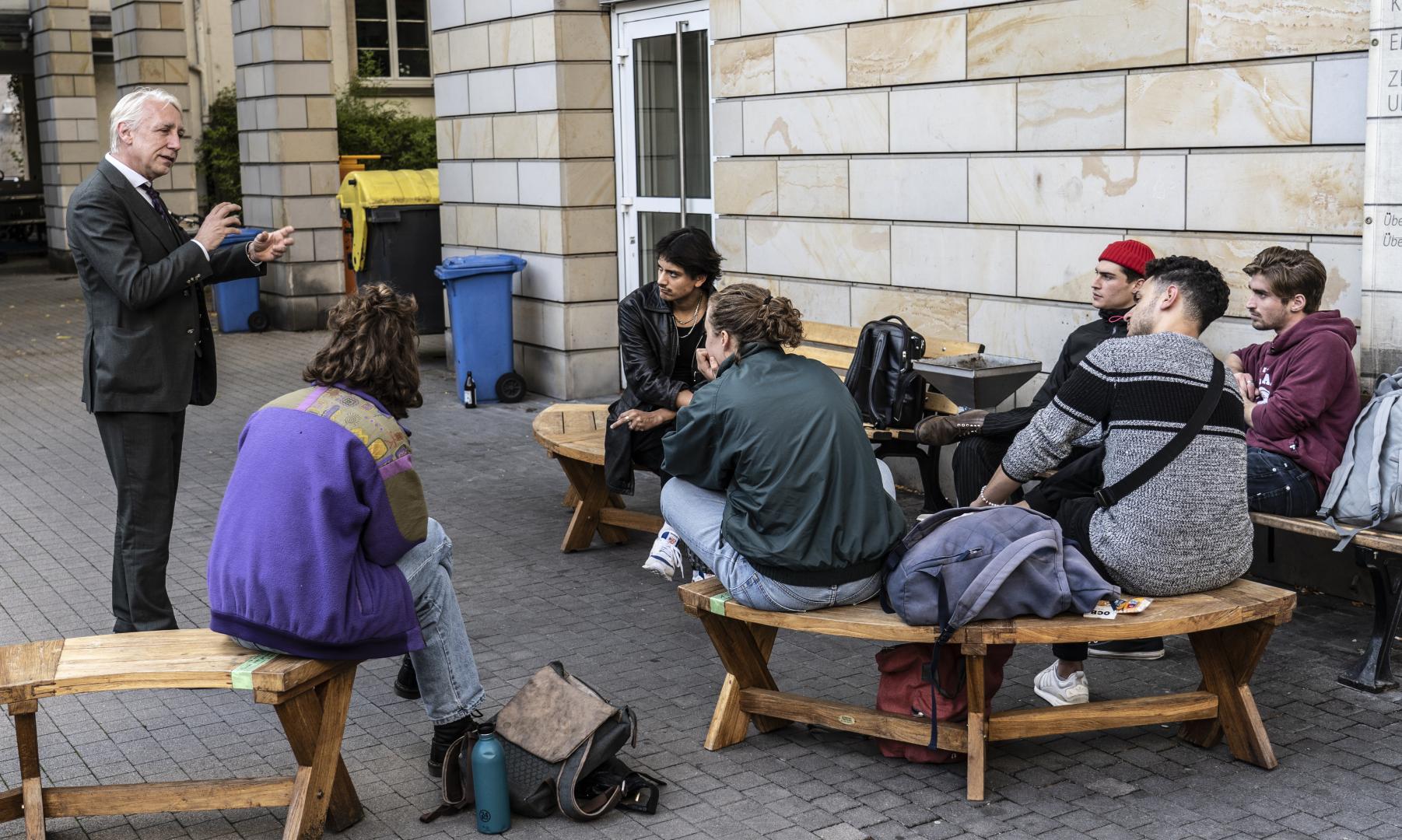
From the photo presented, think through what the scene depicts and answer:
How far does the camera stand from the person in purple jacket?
4.11m

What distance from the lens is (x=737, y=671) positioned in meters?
4.86

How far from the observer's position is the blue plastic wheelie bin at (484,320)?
38.2 feet

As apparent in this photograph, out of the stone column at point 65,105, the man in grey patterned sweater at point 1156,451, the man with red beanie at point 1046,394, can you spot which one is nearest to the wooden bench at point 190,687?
the man in grey patterned sweater at point 1156,451

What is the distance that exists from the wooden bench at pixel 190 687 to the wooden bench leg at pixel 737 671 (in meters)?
1.17

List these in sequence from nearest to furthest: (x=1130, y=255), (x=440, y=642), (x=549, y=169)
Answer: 1. (x=440, y=642)
2. (x=1130, y=255)
3. (x=549, y=169)

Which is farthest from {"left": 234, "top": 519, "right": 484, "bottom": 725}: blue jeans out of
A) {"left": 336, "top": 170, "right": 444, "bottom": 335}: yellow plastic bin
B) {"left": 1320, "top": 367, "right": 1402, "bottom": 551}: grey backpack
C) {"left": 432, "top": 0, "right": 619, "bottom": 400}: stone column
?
{"left": 336, "top": 170, "right": 444, "bottom": 335}: yellow plastic bin

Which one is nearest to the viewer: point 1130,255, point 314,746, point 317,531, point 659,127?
point 317,531

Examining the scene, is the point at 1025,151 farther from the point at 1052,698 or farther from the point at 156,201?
the point at 156,201

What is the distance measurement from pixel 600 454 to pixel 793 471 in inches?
105

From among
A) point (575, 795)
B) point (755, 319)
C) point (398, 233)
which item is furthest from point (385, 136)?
point (575, 795)

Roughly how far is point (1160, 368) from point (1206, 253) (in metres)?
2.47

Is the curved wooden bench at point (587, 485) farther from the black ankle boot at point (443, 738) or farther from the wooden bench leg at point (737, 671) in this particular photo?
the black ankle boot at point (443, 738)

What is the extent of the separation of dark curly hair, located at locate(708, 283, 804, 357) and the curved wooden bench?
7.88 feet

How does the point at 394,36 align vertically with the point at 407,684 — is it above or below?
above
